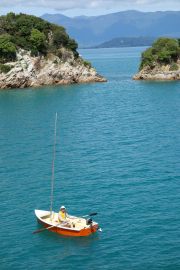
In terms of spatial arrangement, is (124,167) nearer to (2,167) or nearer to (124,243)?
(2,167)

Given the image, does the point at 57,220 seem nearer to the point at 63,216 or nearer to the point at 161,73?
the point at 63,216

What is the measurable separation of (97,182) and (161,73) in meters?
86.1

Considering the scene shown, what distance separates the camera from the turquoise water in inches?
1412

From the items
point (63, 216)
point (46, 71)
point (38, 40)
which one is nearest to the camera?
point (63, 216)

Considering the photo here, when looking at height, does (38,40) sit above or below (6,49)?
above

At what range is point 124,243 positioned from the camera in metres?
37.0

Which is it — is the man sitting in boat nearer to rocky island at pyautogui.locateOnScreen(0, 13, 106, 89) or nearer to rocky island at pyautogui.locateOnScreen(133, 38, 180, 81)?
rocky island at pyautogui.locateOnScreen(0, 13, 106, 89)

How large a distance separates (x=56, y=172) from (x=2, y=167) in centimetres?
635

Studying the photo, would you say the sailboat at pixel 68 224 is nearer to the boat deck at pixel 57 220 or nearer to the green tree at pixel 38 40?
the boat deck at pixel 57 220

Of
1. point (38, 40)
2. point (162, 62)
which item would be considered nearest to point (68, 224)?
point (38, 40)

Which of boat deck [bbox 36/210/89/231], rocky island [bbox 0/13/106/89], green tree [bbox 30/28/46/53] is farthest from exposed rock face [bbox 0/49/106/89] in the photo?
boat deck [bbox 36/210/89/231]

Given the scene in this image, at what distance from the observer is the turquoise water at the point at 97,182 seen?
35875 mm

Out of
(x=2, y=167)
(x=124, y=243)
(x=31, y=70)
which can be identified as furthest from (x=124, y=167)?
(x=31, y=70)

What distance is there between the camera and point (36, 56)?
418 ft
